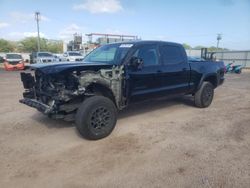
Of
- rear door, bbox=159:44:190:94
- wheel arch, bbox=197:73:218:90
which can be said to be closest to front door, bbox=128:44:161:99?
rear door, bbox=159:44:190:94

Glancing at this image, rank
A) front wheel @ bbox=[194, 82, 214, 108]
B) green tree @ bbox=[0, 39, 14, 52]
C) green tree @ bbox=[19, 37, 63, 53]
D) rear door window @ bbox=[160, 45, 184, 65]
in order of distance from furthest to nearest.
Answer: green tree @ bbox=[19, 37, 63, 53]
green tree @ bbox=[0, 39, 14, 52]
front wheel @ bbox=[194, 82, 214, 108]
rear door window @ bbox=[160, 45, 184, 65]

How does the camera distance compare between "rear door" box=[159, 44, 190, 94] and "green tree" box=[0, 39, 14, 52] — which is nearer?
"rear door" box=[159, 44, 190, 94]

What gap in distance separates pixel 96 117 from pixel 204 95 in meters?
3.74

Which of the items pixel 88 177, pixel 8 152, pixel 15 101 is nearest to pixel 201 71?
pixel 88 177

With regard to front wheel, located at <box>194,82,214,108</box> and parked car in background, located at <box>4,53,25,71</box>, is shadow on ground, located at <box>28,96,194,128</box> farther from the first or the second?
parked car in background, located at <box>4,53,25,71</box>

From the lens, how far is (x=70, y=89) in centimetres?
419

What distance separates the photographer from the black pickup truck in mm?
4137

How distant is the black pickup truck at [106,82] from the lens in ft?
13.6

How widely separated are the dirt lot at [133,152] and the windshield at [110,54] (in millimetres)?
1446

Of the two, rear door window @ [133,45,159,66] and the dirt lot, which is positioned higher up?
rear door window @ [133,45,159,66]

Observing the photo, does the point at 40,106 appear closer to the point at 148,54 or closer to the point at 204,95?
the point at 148,54

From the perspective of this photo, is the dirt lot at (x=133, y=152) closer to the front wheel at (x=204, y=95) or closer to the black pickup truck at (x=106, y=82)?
the black pickup truck at (x=106, y=82)

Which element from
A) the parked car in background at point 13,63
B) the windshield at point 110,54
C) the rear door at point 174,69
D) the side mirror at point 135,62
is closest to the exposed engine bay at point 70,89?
the side mirror at point 135,62

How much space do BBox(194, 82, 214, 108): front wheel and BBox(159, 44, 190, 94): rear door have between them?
0.53 m
